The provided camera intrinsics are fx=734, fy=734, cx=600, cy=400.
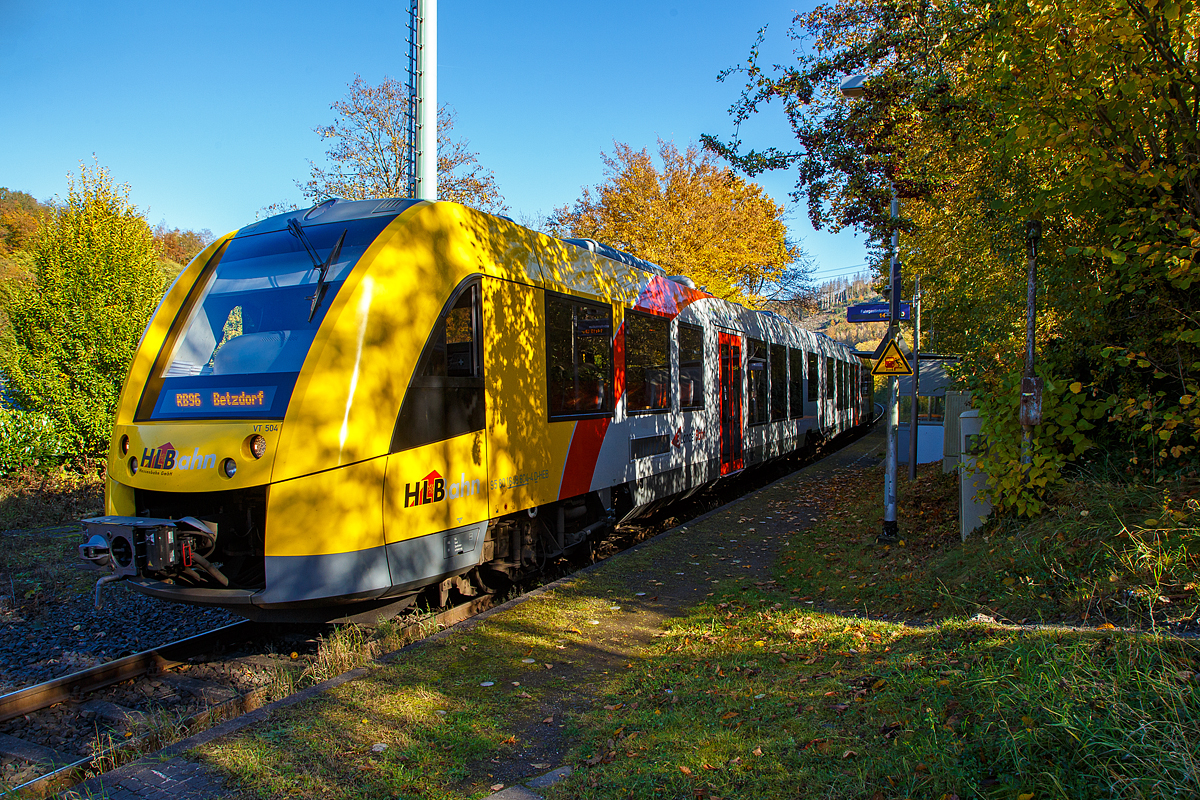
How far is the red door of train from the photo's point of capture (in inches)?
423

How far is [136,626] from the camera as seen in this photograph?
5.94 m

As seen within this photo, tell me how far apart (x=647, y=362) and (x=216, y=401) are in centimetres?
461

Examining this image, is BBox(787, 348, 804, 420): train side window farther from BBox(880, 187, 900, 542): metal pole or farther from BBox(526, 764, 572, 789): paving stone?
BBox(526, 764, 572, 789): paving stone

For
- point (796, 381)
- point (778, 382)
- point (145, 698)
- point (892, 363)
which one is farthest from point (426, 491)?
point (796, 381)

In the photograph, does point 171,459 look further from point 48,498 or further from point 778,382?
point 778,382

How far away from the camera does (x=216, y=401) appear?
4922 millimetres

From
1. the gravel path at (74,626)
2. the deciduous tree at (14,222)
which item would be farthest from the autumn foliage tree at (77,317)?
the deciduous tree at (14,222)

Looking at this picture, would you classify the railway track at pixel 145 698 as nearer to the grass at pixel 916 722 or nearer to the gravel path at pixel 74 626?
the gravel path at pixel 74 626

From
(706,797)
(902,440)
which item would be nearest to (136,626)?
(706,797)

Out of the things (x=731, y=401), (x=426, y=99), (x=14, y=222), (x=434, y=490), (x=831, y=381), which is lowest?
(x=434, y=490)

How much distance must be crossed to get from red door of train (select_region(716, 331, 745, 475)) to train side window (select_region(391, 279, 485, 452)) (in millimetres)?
5799

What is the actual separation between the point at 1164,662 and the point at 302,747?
3.86 meters

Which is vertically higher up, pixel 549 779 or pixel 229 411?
pixel 229 411

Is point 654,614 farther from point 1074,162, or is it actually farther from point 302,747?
point 1074,162
